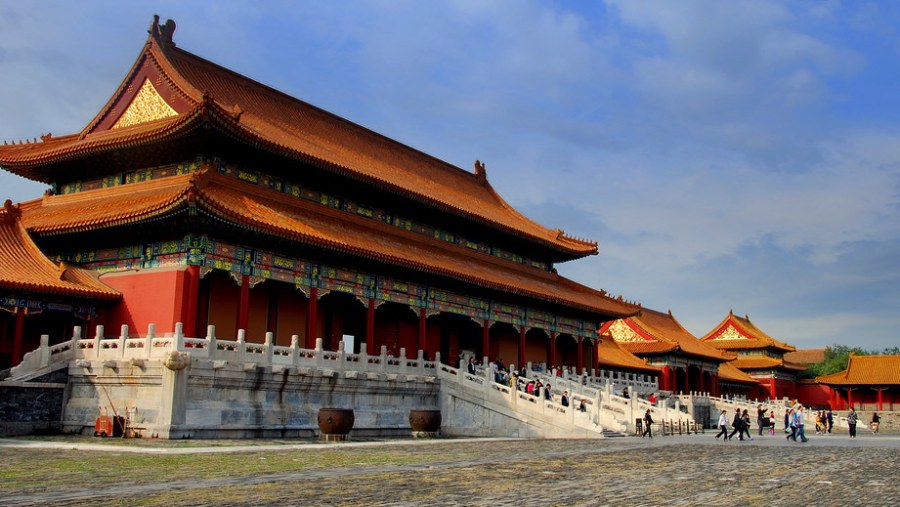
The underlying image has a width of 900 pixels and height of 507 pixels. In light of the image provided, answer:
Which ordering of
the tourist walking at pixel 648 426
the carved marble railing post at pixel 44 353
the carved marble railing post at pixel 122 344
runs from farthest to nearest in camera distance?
the tourist walking at pixel 648 426 < the carved marble railing post at pixel 44 353 < the carved marble railing post at pixel 122 344

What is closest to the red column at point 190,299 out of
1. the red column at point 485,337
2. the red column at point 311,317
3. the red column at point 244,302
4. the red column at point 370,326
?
the red column at point 244,302

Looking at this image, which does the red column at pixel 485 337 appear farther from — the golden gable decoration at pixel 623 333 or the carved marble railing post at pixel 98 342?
the golden gable decoration at pixel 623 333

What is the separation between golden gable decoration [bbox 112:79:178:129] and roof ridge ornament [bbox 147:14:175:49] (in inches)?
70.7

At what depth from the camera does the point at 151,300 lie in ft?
84.4

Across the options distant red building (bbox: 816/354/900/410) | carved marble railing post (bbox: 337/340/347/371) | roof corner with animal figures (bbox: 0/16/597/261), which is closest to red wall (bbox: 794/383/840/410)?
distant red building (bbox: 816/354/900/410)

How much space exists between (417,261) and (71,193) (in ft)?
41.2

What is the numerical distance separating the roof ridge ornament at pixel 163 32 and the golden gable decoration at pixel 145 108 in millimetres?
1796

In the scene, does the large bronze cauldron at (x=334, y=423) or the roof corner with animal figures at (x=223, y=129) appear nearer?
the large bronze cauldron at (x=334, y=423)

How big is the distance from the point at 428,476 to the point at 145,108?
21.5 meters

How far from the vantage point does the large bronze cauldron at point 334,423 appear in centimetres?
2327

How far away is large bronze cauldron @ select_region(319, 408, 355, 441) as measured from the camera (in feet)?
76.3

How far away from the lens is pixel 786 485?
12.9m

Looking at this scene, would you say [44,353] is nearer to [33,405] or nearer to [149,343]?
[33,405]

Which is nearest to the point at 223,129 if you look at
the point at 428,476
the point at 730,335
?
the point at 428,476
